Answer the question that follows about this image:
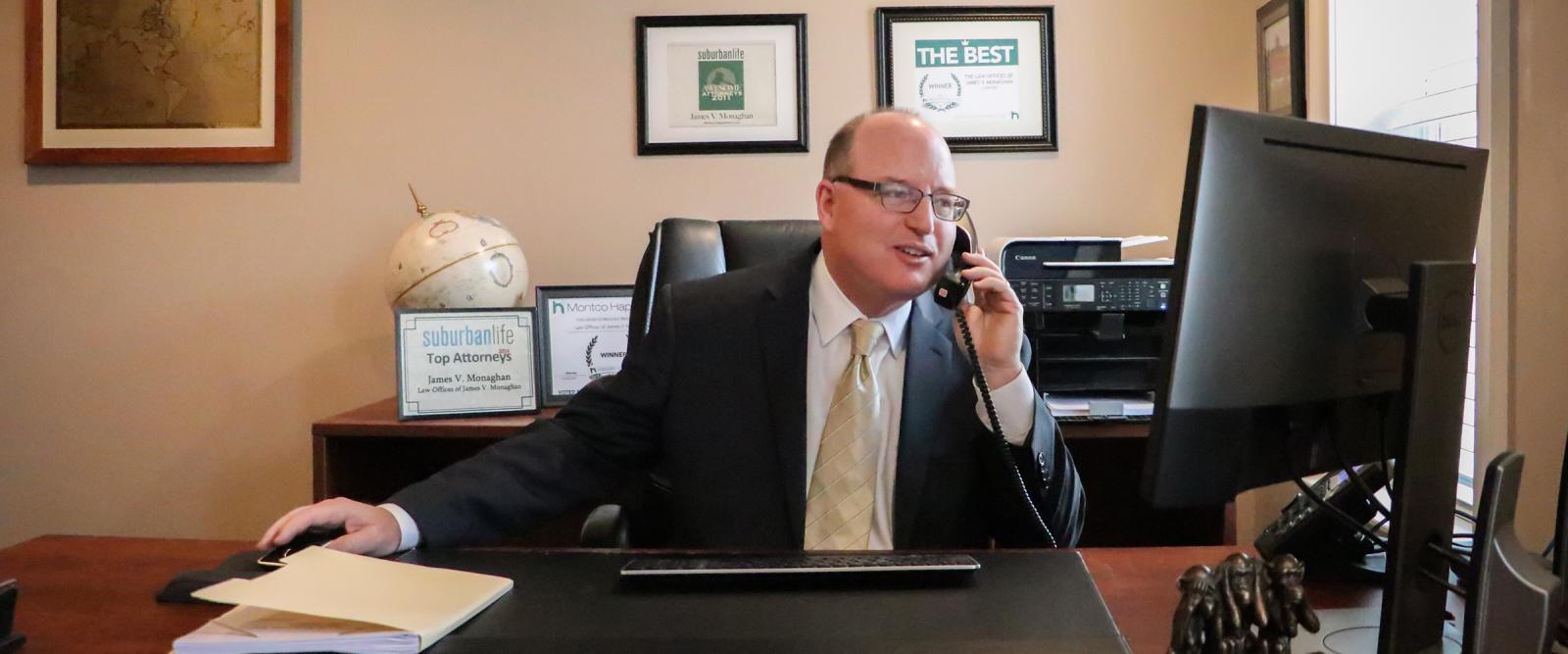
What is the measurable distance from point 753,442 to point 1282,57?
1.68 metres

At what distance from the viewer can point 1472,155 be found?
37.8 inches

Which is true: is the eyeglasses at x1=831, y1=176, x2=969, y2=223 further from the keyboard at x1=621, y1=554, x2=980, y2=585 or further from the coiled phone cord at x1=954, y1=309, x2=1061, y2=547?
the keyboard at x1=621, y1=554, x2=980, y2=585

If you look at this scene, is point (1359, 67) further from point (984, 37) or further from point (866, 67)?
point (866, 67)

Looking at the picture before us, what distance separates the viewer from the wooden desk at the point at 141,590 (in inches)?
36.5

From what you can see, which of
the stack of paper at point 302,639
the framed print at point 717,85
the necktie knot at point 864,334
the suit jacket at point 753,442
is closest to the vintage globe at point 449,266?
the framed print at point 717,85

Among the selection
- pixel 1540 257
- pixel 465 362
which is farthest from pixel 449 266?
pixel 1540 257

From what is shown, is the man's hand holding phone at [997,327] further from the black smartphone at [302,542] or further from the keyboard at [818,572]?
the black smartphone at [302,542]

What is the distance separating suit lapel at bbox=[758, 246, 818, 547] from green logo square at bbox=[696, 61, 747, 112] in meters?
1.14

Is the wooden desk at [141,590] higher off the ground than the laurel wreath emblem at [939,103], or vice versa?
the laurel wreath emblem at [939,103]

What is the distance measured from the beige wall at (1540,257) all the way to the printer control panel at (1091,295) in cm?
63

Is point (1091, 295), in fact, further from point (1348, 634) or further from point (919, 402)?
point (1348, 634)

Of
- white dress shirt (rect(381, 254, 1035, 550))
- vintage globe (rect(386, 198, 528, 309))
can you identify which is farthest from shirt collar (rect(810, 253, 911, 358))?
vintage globe (rect(386, 198, 528, 309))

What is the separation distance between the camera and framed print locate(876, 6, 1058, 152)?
2.64 m

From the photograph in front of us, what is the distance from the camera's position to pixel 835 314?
62.4 inches
